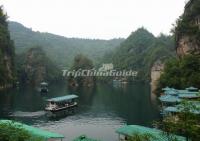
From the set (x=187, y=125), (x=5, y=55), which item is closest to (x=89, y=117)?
(x=187, y=125)

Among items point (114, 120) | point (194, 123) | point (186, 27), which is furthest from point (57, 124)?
point (186, 27)

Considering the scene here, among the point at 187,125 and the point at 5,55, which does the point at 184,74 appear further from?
the point at 5,55

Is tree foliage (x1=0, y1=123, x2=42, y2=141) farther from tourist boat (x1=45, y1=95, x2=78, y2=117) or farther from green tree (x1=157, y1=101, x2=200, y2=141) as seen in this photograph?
tourist boat (x1=45, y1=95, x2=78, y2=117)

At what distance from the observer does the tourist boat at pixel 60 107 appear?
8200 cm

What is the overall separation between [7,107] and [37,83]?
353 ft

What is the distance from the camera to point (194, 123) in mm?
22609

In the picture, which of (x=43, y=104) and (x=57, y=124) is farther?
(x=43, y=104)

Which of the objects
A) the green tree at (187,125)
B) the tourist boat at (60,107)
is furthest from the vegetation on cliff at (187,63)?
the green tree at (187,125)

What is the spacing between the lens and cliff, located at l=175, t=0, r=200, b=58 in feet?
340

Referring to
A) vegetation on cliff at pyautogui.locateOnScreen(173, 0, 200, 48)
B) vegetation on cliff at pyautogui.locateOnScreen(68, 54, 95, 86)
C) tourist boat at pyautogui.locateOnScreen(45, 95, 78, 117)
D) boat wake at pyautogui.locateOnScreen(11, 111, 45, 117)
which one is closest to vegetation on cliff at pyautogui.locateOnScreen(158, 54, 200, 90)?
vegetation on cliff at pyautogui.locateOnScreen(173, 0, 200, 48)

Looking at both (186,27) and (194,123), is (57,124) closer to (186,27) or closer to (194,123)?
(194,123)

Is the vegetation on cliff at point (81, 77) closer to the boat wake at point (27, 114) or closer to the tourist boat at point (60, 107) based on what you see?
the tourist boat at point (60, 107)

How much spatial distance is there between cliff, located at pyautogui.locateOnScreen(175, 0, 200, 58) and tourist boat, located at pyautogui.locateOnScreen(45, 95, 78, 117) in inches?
1537

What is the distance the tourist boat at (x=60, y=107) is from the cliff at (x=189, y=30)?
128 feet
